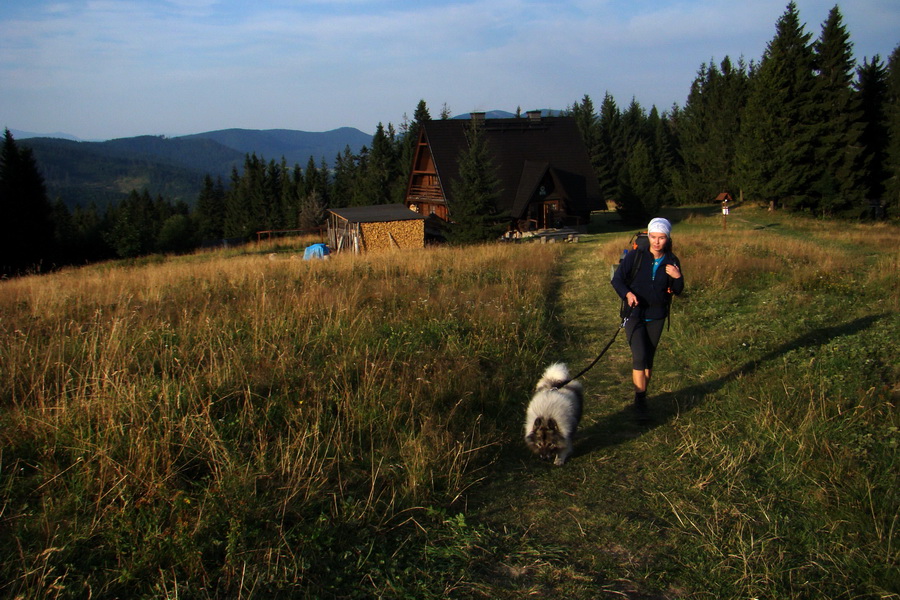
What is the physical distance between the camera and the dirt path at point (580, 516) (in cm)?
292

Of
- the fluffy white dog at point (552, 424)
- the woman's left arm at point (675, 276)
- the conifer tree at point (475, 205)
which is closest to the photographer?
the fluffy white dog at point (552, 424)

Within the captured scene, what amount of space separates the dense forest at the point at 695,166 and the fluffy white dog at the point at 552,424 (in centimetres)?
2262

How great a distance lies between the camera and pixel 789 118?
3362 cm

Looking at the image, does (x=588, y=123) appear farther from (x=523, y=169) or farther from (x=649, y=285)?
(x=649, y=285)

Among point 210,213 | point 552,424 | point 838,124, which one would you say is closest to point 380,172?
point 210,213

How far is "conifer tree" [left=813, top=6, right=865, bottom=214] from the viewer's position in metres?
32.2

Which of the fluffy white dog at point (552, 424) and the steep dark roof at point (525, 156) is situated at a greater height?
the steep dark roof at point (525, 156)

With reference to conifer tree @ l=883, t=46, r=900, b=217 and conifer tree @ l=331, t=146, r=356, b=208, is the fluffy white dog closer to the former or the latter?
conifer tree @ l=883, t=46, r=900, b=217

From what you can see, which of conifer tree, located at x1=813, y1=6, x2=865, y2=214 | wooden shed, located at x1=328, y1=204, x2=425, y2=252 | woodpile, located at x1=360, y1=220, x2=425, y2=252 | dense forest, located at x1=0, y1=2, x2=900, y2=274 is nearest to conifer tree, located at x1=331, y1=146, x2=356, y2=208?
dense forest, located at x1=0, y1=2, x2=900, y2=274

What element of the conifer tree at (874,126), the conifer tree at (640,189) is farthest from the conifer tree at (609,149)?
the conifer tree at (874,126)

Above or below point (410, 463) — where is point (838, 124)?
above

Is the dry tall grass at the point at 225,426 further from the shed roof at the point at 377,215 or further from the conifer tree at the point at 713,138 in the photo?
the conifer tree at the point at 713,138

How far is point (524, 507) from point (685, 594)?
1.10 m

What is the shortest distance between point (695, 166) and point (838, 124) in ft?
68.9
